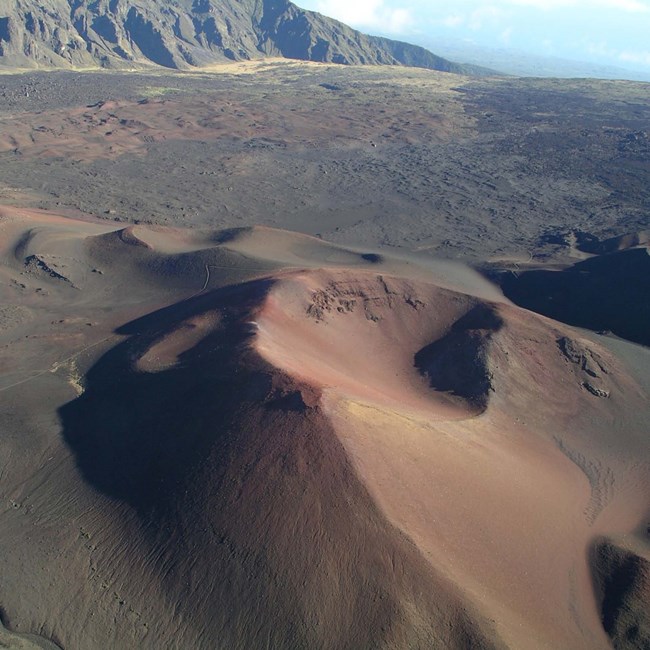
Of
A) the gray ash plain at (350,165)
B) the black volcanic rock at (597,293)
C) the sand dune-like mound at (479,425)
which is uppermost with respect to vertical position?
the sand dune-like mound at (479,425)

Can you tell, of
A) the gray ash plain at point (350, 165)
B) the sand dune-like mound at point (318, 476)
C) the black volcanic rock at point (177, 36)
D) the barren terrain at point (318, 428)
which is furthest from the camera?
the black volcanic rock at point (177, 36)

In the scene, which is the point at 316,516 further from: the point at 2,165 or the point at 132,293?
the point at 2,165

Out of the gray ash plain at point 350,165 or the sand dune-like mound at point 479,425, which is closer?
the sand dune-like mound at point 479,425

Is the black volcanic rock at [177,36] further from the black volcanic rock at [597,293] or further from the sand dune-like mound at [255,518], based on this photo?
the sand dune-like mound at [255,518]

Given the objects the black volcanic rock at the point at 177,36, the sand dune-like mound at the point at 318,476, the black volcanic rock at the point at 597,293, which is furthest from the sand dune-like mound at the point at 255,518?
the black volcanic rock at the point at 177,36

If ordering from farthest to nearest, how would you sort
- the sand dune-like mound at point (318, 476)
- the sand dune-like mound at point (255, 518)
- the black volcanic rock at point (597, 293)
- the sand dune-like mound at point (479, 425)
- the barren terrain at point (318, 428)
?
the black volcanic rock at point (597, 293)
the sand dune-like mound at point (479, 425)
the barren terrain at point (318, 428)
the sand dune-like mound at point (318, 476)
the sand dune-like mound at point (255, 518)

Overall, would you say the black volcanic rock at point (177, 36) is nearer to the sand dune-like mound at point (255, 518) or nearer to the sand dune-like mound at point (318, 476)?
the sand dune-like mound at point (318, 476)

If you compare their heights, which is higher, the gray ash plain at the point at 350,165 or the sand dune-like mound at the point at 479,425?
the sand dune-like mound at the point at 479,425

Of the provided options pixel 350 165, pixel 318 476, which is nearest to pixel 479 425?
pixel 318 476
